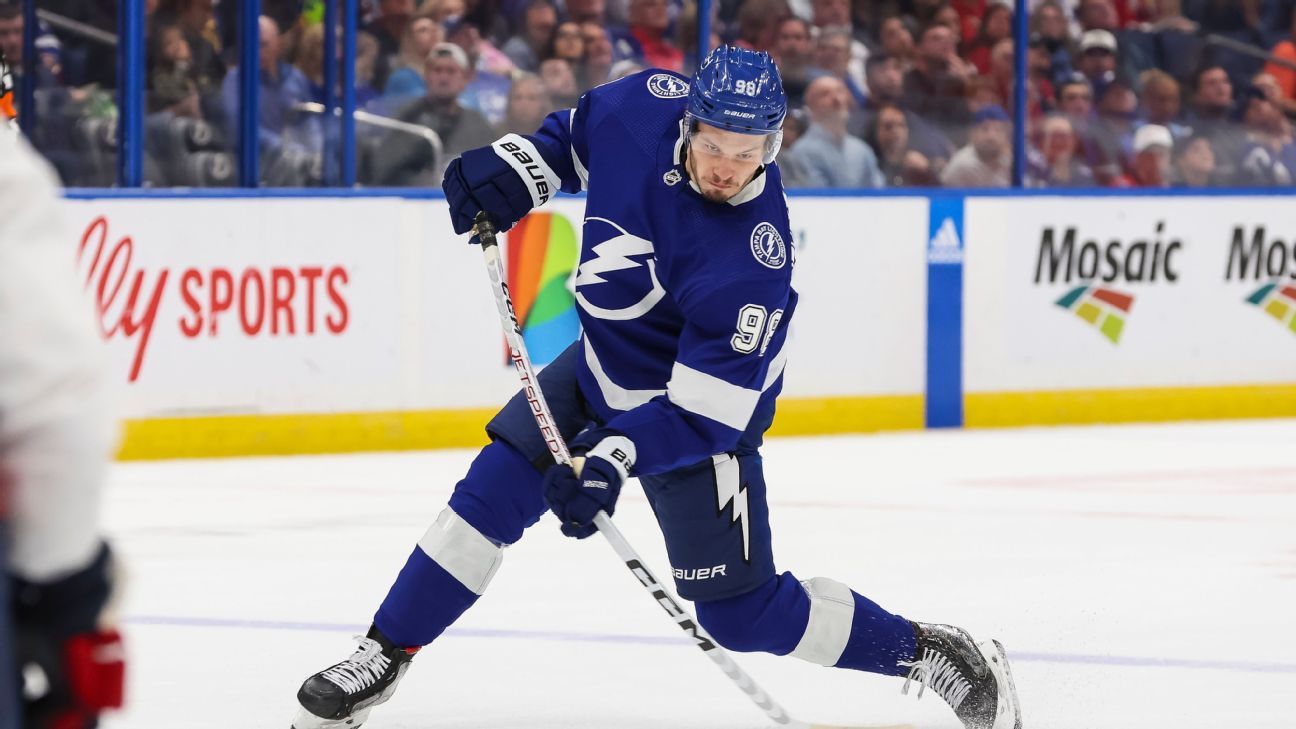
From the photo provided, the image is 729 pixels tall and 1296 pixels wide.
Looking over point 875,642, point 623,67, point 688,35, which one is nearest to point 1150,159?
point 688,35

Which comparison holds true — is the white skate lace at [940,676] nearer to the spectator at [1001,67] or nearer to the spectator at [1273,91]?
the spectator at [1001,67]

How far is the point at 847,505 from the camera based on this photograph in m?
6.29

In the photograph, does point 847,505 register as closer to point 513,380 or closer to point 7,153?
point 513,380

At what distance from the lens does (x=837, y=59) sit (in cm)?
838

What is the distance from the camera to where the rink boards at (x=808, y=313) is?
22.9 feet

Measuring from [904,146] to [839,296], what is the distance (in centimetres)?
75

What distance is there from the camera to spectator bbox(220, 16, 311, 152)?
731 cm

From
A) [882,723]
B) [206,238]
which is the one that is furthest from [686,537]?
[206,238]

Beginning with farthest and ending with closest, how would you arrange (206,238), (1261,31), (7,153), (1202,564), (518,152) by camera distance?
(1261,31) < (206,238) < (1202,564) < (518,152) < (7,153)

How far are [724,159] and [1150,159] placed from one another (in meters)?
6.17

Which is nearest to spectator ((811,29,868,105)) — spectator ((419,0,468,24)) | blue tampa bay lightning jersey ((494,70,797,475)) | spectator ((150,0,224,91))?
spectator ((419,0,468,24))

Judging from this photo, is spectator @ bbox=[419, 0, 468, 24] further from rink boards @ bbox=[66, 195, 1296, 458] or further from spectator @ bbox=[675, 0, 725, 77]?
spectator @ bbox=[675, 0, 725, 77]

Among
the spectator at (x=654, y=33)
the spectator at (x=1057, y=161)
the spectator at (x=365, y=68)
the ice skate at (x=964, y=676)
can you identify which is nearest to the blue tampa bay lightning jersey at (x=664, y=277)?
the ice skate at (x=964, y=676)

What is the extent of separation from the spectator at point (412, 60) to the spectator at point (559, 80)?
412mm
